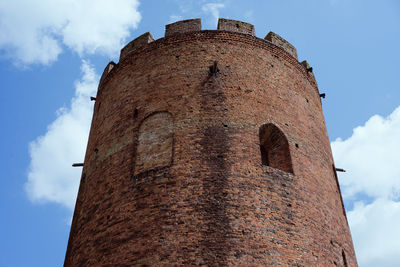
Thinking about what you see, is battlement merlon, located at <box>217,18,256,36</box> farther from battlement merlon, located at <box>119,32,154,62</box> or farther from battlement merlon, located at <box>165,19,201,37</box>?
battlement merlon, located at <box>119,32,154,62</box>

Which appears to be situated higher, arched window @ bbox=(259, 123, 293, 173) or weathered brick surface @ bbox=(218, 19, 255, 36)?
weathered brick surface @ bbox=(218, 19, 255, 36)

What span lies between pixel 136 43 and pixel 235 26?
2.68 meters

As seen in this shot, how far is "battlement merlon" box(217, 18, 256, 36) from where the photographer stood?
388 inches

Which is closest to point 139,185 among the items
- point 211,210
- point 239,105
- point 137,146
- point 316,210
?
point 137,146

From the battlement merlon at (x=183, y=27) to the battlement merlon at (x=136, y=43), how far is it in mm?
533

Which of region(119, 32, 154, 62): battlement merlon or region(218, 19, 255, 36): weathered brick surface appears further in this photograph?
region(119, 32, 154, 62): battlement merlon

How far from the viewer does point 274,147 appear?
8492 mm

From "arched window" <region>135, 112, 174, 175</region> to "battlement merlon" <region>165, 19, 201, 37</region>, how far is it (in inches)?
102

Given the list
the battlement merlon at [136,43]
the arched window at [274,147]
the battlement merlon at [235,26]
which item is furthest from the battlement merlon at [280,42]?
the battlement merlon at [136,43]

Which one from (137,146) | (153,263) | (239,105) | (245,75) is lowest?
(153,263)

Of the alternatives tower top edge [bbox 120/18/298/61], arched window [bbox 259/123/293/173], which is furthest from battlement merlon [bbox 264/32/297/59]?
arched window [bbox 259/123/293/173]

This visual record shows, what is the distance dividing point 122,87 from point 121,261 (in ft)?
14.8

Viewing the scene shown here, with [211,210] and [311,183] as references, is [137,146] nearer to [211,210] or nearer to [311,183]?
[211,210]

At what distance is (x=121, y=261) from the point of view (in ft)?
22.3
